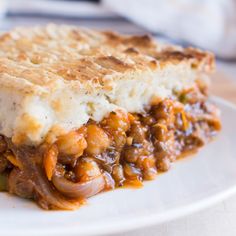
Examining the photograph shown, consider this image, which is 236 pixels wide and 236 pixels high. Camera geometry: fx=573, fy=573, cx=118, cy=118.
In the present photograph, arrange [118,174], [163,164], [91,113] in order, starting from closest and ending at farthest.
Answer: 1. [91,113]
2. [118,174]
3. [163,164]

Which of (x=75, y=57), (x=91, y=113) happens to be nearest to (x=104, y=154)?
(x=91, y=113)

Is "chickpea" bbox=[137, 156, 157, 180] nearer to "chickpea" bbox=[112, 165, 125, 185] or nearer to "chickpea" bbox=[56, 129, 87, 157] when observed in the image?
"chickpea" bbox=[112, 165, 125, 185]

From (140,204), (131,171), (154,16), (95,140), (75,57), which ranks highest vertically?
(75,57)

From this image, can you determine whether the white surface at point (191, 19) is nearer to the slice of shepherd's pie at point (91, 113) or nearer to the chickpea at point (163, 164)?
the slice of shepherd's pie at point (91, 113)

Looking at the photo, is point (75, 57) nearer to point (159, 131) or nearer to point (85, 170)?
point (159, 131)

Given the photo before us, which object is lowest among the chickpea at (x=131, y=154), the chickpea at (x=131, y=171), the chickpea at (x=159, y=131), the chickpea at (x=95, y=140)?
the chickpea at (x=131, y=171)

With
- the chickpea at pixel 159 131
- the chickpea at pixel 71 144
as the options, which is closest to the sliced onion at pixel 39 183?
the chickpea at pixel 71 144
